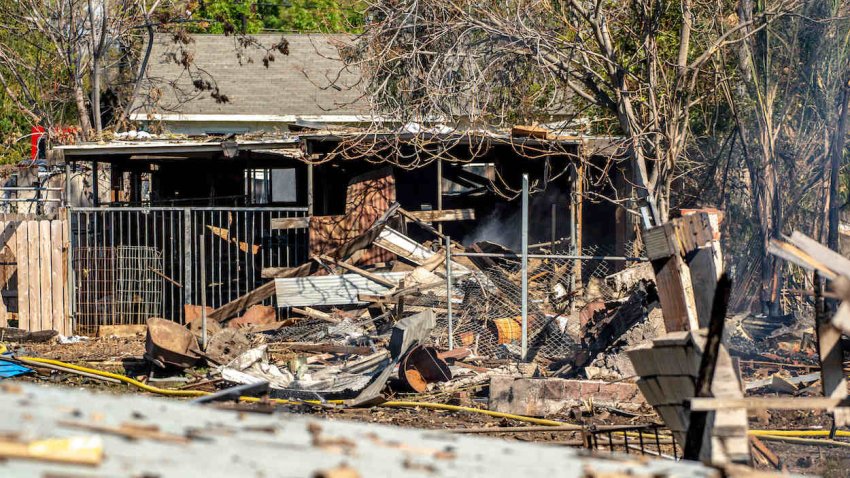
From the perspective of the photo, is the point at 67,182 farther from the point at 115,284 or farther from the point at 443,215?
the point at 443,215

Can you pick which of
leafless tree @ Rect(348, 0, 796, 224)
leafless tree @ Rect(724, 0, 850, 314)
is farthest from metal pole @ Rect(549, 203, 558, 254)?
leafless tree @ Rect(348, 0, 796, 224)

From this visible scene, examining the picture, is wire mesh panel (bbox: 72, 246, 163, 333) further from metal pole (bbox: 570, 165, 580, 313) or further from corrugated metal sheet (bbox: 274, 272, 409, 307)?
metal pole (bbox: 570, 165, 580, 313)

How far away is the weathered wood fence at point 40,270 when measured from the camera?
1513cm

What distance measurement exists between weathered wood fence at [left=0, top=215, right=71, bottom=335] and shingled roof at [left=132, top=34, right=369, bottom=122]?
1014 cm

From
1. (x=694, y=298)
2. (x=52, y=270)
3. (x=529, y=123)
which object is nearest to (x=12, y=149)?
(x=52, y=270)

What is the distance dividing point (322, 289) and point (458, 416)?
5.70m

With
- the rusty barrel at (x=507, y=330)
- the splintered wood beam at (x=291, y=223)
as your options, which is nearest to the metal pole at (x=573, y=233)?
the rusty barrel at (x=507, y=330)

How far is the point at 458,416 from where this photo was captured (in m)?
9.70

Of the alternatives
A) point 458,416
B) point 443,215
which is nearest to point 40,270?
point 443,215

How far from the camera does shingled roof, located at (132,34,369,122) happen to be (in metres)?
26.6

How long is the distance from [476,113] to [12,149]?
25.3 meters

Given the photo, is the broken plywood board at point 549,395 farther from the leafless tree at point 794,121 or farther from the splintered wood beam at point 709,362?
the leafless tree at point 794,121

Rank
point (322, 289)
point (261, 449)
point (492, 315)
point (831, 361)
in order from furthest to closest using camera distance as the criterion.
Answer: point (322, 289), point (492, 315), point (831, 361), point (261, 449)

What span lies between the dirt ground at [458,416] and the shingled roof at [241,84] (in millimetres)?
12604
